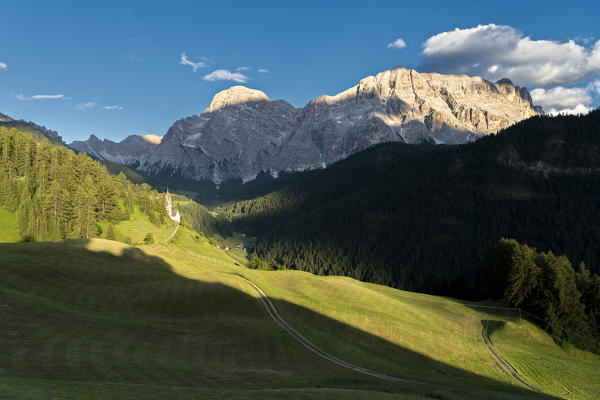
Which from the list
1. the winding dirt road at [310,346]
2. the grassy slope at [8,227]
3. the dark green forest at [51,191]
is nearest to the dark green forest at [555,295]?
the winding dirt road at [310,346]

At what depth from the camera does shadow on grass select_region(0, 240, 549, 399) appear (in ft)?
96.8

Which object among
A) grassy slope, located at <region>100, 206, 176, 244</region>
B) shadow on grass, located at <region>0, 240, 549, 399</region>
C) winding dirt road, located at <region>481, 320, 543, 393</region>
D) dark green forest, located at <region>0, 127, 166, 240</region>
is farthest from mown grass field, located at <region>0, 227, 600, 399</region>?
grassy slope, located at <region>100, 206, 176, 244</region>

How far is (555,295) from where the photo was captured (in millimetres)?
79375

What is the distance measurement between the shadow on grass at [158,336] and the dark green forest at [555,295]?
4298cm

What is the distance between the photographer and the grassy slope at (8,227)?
318 feet

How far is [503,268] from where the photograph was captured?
96625 millimetres

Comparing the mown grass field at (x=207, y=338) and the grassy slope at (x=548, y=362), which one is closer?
the mown grass field at (x=207, y=338)

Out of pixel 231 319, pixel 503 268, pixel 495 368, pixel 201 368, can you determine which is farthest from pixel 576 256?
pixel 201 368

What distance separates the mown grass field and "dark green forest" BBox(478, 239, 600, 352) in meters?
4.62

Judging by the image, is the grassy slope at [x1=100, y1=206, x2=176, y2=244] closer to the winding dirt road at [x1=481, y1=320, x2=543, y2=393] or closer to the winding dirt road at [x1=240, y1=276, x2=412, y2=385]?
the winding dirt road at [x1=240, y1=276, x2=412, y2=385]

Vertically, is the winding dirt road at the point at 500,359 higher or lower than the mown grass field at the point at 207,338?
lower

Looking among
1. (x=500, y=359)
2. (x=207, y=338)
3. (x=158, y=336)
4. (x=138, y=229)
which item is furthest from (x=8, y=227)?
(x=500, y=359)

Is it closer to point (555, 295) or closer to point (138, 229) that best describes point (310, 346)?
point (555, 295)

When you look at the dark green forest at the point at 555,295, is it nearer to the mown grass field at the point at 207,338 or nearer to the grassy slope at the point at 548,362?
the grassy slope at the point at 548,362
